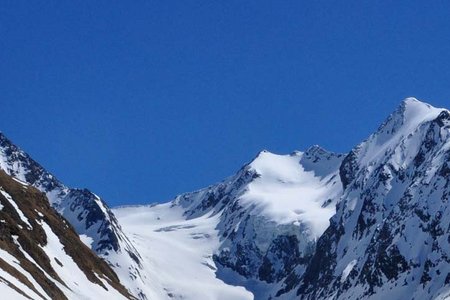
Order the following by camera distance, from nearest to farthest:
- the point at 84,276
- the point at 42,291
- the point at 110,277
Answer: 1. the point at 42,291
2. the point at 84,276
3. the point at 110,277

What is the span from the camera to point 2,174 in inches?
4628

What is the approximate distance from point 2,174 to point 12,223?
83.6 ft

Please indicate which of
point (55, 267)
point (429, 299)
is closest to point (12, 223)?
point (55, 267)

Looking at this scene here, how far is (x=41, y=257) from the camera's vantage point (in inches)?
3627

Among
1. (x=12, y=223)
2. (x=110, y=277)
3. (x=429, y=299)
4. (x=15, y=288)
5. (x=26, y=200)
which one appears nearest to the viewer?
(x=15, y=288)

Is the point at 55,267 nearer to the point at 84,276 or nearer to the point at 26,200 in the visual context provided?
the point at 84,276

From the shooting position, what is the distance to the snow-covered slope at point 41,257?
77.5 m

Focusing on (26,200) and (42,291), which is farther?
(26,200)

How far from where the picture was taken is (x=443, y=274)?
195m

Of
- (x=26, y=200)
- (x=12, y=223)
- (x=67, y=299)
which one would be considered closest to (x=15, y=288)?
(x=67, y=299)

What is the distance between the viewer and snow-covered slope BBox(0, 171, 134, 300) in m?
77.5

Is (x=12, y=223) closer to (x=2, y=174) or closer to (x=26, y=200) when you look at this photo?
(x=26, y=200)

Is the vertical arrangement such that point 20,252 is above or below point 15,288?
above

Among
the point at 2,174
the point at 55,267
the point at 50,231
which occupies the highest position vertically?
the point at 2,174
